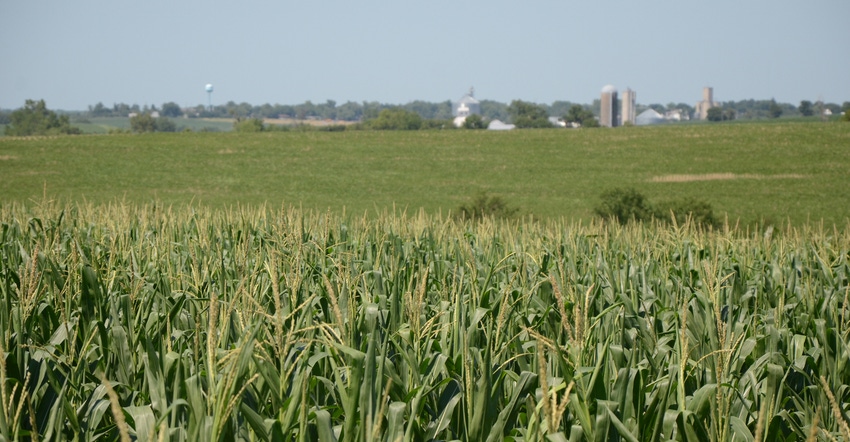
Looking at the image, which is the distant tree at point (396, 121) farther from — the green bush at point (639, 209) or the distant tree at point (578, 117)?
the green bush at point (639, 209)

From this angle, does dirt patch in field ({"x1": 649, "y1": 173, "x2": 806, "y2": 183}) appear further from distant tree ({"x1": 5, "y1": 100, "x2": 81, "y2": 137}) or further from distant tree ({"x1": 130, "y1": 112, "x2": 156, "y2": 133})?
distant tree ({"x1": 130, "y1": 112, "x2": 156, "y2": 133})

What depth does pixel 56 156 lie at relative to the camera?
4481 cm

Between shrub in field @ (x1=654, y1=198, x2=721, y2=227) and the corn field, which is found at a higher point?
the corn field

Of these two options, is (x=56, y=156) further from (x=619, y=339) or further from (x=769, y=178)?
(x=619, y=339)

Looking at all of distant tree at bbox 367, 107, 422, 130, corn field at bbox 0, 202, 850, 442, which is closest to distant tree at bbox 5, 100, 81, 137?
distant tree at bbox 367, 107, 422, 130

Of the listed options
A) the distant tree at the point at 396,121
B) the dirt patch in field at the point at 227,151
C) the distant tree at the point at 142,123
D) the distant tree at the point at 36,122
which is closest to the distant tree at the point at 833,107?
the distant tree at the point at 396,121

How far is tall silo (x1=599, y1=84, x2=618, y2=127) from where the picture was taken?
125375mm

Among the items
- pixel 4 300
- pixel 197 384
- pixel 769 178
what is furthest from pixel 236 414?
pixel 769 178

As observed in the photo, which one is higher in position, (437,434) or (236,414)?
(236,414)

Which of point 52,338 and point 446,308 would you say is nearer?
point 52,338

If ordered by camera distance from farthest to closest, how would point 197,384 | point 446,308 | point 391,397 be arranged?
1. point 446,308
2. point 391,397
3. point 197,384

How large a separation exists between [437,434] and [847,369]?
2.67 meters

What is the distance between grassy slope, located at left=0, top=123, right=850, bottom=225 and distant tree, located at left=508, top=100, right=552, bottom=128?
73.2 meters

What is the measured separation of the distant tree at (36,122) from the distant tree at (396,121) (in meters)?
40.1
